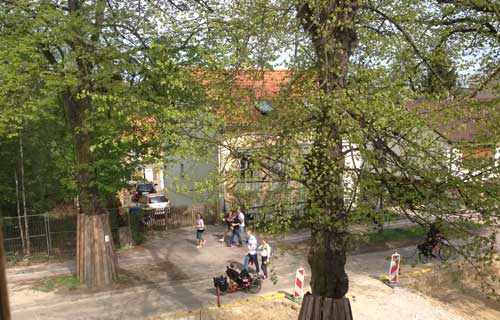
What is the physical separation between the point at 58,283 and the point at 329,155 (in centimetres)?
1041

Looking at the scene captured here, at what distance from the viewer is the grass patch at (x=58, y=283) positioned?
1202cm

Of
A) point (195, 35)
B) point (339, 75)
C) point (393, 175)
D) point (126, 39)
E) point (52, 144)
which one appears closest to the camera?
point (393, 175)

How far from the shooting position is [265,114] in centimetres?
723

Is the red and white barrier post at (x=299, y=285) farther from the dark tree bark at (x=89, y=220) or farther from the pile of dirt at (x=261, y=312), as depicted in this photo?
the dark tree bark at (x=89, y=220)

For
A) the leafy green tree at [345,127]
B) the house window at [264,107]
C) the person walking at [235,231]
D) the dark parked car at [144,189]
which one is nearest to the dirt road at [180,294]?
the person walking at [235,231]

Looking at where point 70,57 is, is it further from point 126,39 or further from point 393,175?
point 393,175

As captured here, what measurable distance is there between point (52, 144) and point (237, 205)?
12.6 metres

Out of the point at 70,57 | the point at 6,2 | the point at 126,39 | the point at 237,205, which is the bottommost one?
the point at 237,205

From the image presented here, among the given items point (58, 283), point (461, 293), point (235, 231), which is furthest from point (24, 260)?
point (461, 293)

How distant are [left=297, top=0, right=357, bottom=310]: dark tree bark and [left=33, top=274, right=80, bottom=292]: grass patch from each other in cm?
862

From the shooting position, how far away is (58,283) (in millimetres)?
12398

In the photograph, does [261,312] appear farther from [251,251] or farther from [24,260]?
[24,260]

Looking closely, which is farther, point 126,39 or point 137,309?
point 126,39

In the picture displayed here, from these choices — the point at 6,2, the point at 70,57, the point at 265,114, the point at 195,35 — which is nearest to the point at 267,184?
the point at 265,114
